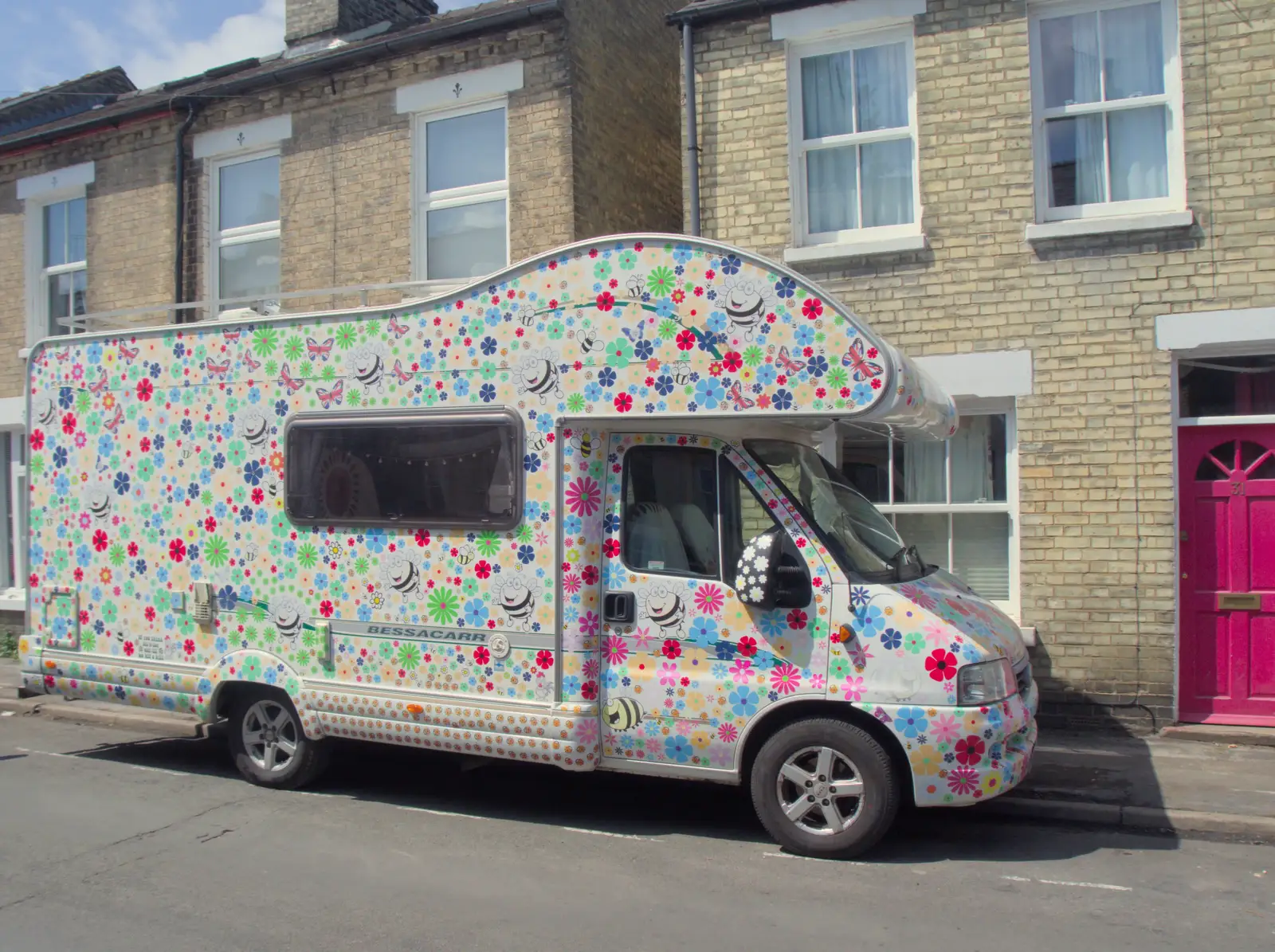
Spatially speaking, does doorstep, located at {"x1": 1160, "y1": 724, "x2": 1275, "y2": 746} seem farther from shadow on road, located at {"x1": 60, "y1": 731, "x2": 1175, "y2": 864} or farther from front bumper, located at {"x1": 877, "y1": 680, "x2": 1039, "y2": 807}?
front bumper, located at {"x1": 877, "y1": 680, "x2": 1039, "y2": 807}

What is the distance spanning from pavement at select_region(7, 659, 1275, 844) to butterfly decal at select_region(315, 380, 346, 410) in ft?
12.2

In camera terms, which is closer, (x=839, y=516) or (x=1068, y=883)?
(x=1068, y=883)

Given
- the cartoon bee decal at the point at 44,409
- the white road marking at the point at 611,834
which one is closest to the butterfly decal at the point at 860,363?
the white road marking at the point at 611,834

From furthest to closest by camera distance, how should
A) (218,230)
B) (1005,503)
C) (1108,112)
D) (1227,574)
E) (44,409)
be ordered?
(218,230) → (1005,503) → (1108,112) → (1227,574) → (44,409)

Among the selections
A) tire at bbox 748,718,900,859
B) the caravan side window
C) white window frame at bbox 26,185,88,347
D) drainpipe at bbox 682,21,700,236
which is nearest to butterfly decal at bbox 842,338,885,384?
tire at bbox 748,718,900,859

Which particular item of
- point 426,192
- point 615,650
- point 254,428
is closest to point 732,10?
point 426,192

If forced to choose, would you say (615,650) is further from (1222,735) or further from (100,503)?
(1222,735)

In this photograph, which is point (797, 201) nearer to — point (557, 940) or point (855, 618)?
point (855, 618)

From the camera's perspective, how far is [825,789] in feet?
18.6

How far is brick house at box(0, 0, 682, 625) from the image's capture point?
1048 cm

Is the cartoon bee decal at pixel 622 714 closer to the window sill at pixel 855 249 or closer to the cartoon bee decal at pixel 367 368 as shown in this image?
the cartoon bee decal at pixel 367 368

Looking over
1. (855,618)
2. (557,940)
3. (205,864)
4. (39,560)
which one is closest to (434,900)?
(557,940)

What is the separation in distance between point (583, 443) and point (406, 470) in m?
1.17

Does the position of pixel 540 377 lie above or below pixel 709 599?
above
